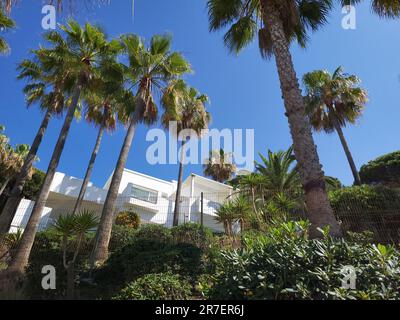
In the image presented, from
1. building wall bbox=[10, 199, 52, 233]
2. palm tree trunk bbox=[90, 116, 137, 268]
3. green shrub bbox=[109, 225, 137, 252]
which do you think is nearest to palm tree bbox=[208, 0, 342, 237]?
palm tree trunk bbox=[90, 116, 137, 268]

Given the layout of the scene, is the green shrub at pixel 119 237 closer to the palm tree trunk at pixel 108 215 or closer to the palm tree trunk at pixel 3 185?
the palm tree trunk at pixel 108 215

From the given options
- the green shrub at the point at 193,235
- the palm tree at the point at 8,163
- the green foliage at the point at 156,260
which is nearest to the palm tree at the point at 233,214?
the green shrub at the point at 193,235

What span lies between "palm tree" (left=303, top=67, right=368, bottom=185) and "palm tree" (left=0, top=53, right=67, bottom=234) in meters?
15.0

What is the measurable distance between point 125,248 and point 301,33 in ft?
28.8

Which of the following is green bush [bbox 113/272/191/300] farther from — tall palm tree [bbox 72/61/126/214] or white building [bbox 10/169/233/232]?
white building [bbox 10/169/233/232]

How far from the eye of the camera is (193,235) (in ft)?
32.4

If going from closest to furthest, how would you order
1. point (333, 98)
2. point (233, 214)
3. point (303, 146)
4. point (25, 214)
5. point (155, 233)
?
point (303, 146) → point (233, 214) → point (155, 233) → point (25, 214) → point (333, 98)

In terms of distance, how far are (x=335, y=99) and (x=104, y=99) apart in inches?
575

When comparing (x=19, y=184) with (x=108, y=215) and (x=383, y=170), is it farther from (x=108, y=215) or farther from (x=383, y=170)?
(x=383, y=170)

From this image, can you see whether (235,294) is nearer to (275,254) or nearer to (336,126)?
(275,254)

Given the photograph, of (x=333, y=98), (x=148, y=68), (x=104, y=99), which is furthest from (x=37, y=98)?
(x=333, y=98)
